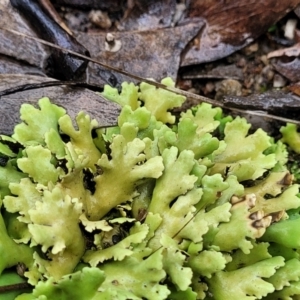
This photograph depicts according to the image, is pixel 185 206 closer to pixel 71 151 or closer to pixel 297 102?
pixel 71 151

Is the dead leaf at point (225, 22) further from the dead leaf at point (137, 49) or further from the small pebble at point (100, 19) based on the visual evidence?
the small pebble at point (100, 19)

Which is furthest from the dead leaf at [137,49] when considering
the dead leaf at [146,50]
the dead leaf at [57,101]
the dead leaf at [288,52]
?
the dead leaf at [288,52]

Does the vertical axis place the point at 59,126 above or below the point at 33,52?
below

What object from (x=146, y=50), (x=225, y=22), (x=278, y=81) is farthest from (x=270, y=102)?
(x=146, y=50)

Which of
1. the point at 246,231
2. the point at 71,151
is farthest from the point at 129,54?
the point at 246,231

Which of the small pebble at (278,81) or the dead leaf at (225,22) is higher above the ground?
the dead leaf at (225,22)

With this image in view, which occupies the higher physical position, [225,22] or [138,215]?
[225,22]

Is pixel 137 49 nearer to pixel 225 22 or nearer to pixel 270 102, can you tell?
pixel 225 22
